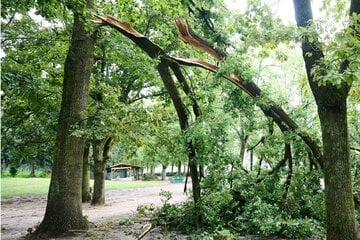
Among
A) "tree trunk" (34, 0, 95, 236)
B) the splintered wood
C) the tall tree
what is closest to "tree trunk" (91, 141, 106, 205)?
"tree trunk" (34, 0, 95, 236)

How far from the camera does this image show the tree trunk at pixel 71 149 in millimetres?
7602

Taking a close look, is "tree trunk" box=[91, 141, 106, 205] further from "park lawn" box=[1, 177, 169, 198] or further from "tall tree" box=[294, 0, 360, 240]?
"tall tree" box=[294, 0, 360, 240]

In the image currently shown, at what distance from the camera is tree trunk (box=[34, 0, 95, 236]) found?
7602 millimetres

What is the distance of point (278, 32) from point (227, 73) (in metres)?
1.72

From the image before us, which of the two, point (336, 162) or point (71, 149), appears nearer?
point (336, 162)

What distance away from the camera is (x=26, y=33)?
9703 millimetres

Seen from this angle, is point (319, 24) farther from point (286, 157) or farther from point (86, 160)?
Answer: point (86, 160)

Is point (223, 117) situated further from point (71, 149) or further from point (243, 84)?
point (71, 149)

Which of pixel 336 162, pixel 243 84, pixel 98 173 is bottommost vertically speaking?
pixel 98 173

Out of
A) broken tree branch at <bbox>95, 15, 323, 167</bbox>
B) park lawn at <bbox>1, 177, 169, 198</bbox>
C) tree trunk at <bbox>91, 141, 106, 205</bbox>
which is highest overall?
broken tree branch at <bbox>95, 15, 323, 167</bbox>

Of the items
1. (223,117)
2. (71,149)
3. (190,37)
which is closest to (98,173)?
(71,149)

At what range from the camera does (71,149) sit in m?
7.98

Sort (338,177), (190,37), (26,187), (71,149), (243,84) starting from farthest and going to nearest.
Result: (26,187) → (71,149) → (190,37) → (243,84) → (338,177)

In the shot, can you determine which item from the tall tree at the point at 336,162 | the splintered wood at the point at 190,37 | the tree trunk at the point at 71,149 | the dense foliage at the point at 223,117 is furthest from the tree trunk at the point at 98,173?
the tall tree at the point at 336,162
